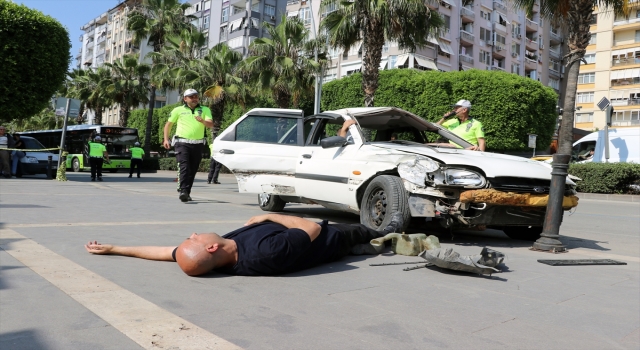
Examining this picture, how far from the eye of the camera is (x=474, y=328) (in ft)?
9.61

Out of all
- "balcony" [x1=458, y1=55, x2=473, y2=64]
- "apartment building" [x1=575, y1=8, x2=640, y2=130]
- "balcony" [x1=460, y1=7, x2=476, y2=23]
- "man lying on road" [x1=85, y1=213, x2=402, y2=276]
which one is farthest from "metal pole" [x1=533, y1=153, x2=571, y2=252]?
"apartment building" [x1=575, y1=8, x2=640, y2=130]

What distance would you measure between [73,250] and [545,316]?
143 inches

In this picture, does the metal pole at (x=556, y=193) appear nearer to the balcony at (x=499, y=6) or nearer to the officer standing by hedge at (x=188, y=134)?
the officer standing by hedge at (x=188, y=134)

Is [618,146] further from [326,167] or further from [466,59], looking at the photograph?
[466,59]

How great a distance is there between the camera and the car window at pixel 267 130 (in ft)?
26.0

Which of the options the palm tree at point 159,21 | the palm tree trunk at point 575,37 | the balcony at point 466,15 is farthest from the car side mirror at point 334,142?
the balcony at point 466,15

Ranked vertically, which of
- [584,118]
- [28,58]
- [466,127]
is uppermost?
[584,118]

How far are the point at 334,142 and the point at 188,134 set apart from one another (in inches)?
146

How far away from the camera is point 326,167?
6.89 m

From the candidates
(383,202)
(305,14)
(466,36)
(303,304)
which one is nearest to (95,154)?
(383,202)

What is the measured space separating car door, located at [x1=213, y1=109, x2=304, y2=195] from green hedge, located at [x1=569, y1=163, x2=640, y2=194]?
50.7 ft

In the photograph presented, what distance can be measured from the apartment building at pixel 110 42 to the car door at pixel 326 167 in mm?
71276

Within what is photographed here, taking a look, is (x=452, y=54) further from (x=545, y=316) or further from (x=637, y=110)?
(x=545, y=316)

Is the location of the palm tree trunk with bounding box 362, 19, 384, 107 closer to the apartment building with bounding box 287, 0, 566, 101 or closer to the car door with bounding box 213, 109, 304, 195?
the car door with bounding box 213, 109, 304, 195
